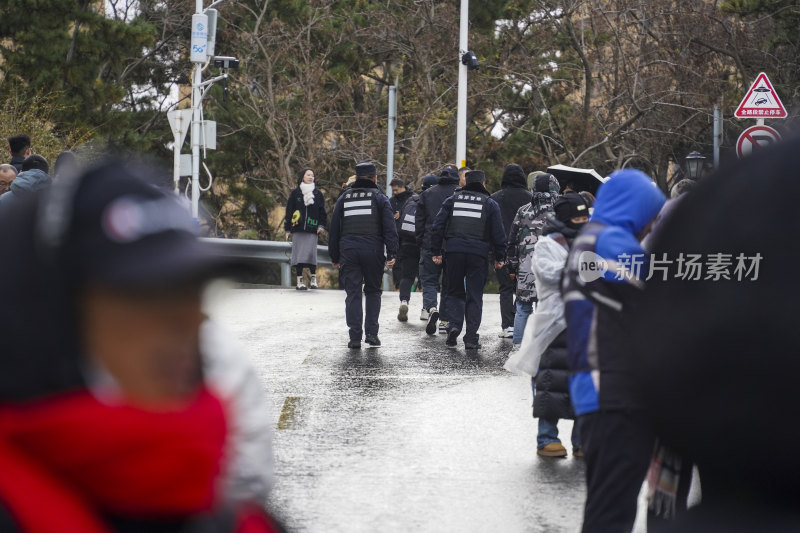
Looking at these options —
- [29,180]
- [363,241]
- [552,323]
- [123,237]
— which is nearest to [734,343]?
[123,237]

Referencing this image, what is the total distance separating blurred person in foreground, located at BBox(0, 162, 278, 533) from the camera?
4.60 feet

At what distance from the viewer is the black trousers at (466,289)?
1283 centimetres

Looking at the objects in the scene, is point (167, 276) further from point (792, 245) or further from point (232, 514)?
point (792, 245)

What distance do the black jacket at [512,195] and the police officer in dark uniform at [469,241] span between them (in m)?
1.06

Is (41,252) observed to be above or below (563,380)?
above

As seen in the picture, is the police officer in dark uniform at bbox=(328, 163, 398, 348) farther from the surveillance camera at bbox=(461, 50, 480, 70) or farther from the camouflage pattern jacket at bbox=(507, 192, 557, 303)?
the surveillance camera at bbox=(461, 50, 480, 70)

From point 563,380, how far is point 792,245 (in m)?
5.70

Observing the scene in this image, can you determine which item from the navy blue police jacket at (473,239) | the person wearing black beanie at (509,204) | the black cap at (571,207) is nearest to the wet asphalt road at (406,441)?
the person wearing black beanie at (509,204)

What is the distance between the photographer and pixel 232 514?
162cm

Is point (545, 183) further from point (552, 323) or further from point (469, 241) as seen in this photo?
point (552, 323)

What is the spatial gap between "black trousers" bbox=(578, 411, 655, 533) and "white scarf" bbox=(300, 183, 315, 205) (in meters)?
15.1

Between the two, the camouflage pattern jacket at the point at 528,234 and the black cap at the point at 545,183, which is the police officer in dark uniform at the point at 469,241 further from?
the black cap at the point at 545,183

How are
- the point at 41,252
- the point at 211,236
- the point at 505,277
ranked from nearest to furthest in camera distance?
the point at 41,252, the point at 211,236, the point at 505,277

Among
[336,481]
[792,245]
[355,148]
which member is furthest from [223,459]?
→ [355,148]
